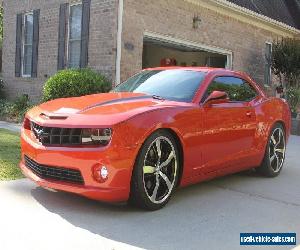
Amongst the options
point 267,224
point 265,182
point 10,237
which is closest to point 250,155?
point 265,182

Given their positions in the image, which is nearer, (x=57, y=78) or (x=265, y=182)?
(x=265, y=182)

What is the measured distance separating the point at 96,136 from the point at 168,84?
1.57m

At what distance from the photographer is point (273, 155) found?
22.1 feet

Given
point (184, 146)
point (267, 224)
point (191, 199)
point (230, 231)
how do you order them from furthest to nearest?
point (191, 199)
point (184, 146)
point (267, 224)
point (230, 231)

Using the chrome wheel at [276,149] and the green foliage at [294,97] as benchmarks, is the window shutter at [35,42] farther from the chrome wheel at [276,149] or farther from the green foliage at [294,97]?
the chrome wheel at [276,149]

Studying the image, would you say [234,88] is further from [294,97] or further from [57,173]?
[294,97]

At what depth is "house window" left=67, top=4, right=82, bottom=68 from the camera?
12957 mm

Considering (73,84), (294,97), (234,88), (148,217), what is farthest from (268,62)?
(148,217)

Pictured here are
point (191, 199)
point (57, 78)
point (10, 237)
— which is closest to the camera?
point (10, 237)

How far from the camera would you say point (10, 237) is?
12.2 feet

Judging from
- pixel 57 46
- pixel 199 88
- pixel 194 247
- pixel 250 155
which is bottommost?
pixel 194 247

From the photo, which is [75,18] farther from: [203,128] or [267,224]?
[267,224]

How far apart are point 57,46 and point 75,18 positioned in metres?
0.99

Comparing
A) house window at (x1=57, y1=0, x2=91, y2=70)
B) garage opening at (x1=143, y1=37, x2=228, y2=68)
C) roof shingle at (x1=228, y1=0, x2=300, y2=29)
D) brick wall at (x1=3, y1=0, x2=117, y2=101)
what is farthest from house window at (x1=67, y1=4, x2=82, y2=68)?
roof shingle at (x1=228, y1=0, x2=300, y2=29)
